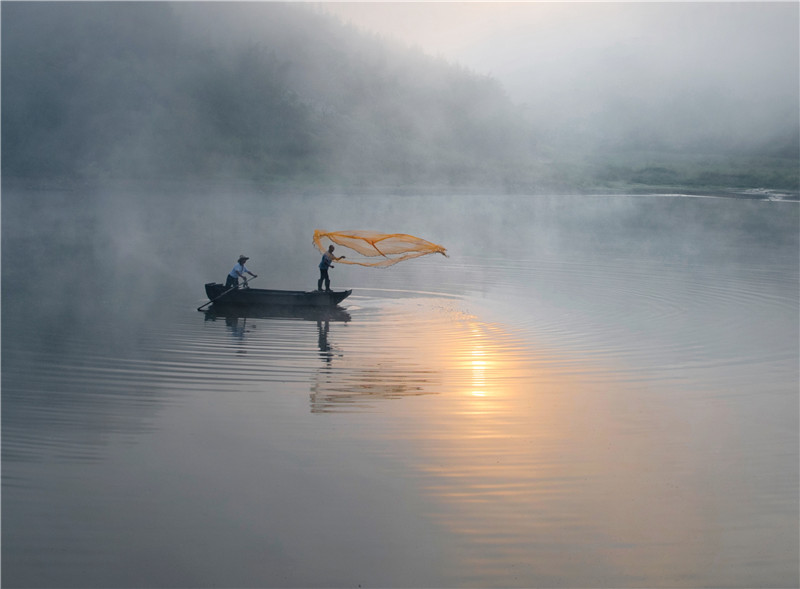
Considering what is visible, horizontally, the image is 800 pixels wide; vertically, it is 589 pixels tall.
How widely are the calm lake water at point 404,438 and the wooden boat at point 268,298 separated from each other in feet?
1.57

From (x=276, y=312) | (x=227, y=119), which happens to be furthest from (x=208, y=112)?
(x=276, y=312)

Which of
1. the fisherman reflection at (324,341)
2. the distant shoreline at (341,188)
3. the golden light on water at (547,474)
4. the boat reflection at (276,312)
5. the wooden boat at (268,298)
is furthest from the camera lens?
the distant shoreline at (341,188)

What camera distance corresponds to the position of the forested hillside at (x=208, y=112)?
461 ft

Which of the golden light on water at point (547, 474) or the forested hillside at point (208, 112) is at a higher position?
the forested hillside at point (208, 112)

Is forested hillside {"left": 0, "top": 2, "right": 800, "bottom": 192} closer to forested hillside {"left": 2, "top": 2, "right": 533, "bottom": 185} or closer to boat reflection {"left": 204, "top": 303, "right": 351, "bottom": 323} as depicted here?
forested hillside {"left": 2, "top": 2, "right": 533, "bottom": 185}

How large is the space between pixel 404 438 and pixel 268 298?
1121 centimetres

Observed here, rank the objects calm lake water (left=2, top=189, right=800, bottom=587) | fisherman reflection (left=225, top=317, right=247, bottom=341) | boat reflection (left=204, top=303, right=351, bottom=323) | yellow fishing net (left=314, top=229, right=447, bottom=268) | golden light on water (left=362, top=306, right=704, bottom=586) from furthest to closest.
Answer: yellow fishing net (left=314, top=229, right=447, bottom=268)
boat reflection (left=204, top=303, right=351, bottom=323)
fisherman reflection (left=225, top=317, right=247, bottom=341)
golden light on water (left=362, top=306, right=704, bottom=586)
calm lake water (left=2, top=189, right=800, bottom=587)

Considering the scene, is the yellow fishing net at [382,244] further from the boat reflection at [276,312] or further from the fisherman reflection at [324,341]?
the fisherman reflection at [324,341]

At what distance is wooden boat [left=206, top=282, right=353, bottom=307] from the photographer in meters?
22.9

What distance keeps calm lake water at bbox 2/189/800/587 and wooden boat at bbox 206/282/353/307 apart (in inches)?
18.8

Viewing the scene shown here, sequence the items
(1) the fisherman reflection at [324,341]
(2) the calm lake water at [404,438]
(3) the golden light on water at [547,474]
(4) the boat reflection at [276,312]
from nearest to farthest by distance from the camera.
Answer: (2) the calm lake water at [404,438], (3) the golden light on water at [547,474], (1) the fisherman reflection at [324,341], (4) the boat reflection at [276,312]

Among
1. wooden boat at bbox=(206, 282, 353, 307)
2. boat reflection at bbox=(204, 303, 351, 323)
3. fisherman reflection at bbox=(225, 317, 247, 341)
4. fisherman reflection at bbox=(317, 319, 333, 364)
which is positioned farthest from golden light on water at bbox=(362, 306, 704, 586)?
wooden boat at bbox=(206, 282, 353, 307)

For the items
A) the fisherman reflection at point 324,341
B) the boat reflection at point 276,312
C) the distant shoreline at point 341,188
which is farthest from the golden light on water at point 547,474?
the distant shoreline at point 341,188

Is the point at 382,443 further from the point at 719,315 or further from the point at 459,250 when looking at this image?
the point at 459,250
